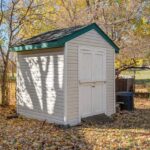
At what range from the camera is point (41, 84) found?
8.26 m

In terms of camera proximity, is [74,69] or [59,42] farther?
[74,69]

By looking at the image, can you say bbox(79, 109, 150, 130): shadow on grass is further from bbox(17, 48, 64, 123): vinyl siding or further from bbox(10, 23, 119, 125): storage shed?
bbox(17, 48, 64, 123): vinyl siding

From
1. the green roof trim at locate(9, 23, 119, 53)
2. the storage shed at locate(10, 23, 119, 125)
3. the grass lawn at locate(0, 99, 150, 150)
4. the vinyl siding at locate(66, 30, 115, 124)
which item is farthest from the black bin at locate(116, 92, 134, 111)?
the vinyl siding at locate(66, 30, 115, 124)

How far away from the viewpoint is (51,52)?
7867 millimetres

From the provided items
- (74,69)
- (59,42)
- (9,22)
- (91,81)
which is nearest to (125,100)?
(91,81)

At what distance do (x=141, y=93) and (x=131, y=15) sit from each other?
4280 mm

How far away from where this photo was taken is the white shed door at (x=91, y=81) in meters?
8.02

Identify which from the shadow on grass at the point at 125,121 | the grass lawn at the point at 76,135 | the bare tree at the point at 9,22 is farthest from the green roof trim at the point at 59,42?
the shadow on grass at the point at 125,121

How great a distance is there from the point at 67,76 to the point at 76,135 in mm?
1705

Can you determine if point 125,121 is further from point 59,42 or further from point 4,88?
point 4,88

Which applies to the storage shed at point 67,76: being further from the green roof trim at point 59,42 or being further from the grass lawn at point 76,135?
the grass lawn at point 76,135

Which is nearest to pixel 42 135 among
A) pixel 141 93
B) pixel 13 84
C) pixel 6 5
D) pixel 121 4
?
pixel 13 84

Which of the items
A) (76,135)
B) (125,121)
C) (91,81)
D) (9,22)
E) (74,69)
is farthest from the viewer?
(9,22)

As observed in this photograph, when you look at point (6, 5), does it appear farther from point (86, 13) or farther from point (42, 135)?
point (42, 135)
